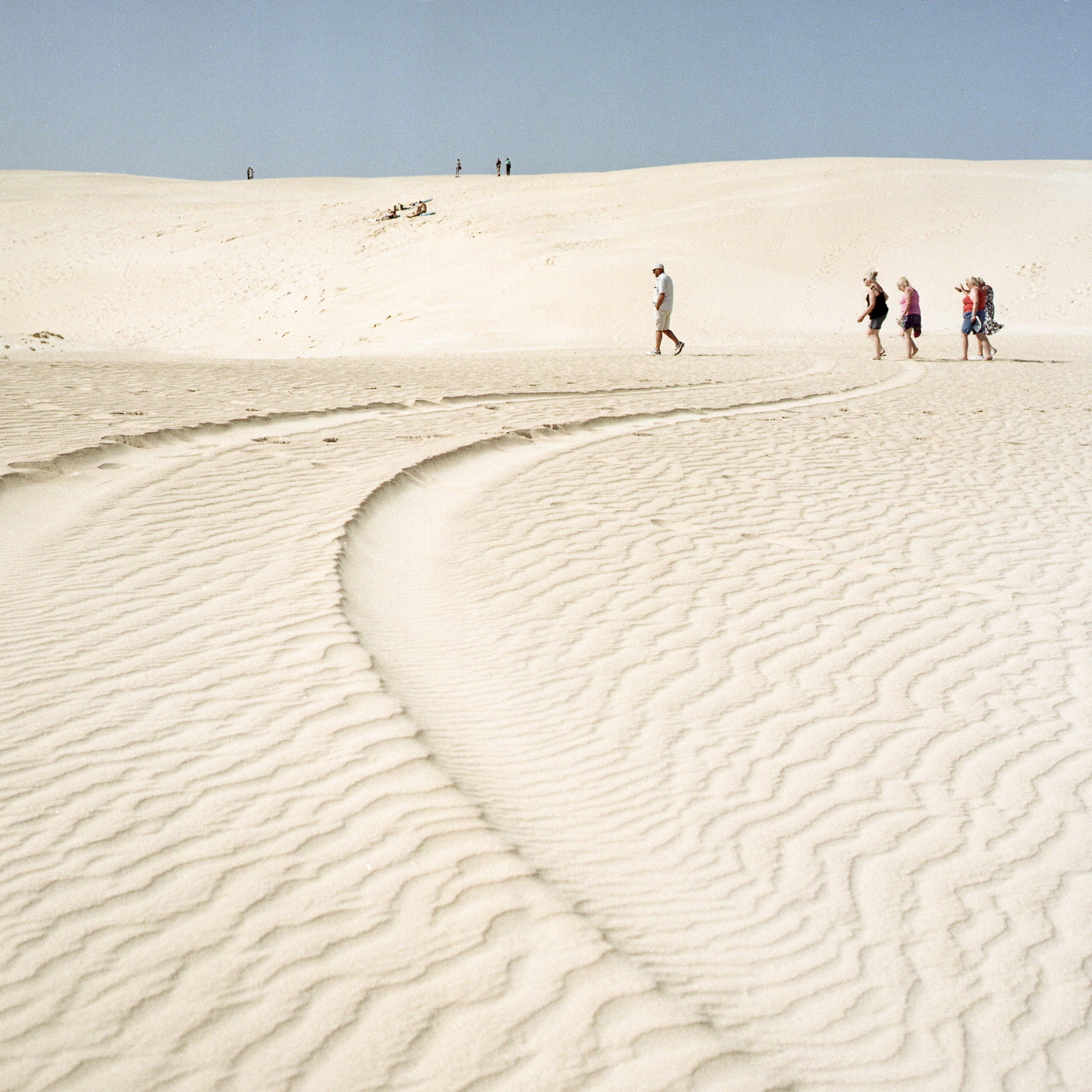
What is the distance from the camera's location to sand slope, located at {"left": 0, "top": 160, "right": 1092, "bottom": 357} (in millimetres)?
27422

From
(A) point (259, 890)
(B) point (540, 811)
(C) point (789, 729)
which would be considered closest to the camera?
(A) point (259, 890)

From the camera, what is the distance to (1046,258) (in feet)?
104

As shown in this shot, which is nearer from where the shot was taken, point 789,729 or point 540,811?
point 540,811

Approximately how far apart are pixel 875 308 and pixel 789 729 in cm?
1529

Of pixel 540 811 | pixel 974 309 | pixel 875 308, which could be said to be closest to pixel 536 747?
pixel 540 811

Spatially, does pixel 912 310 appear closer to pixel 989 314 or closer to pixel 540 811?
pixel 989 314

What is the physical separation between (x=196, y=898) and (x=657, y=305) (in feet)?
55.0

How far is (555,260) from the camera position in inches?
1228

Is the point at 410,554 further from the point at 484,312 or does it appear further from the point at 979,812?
the point at 484,312

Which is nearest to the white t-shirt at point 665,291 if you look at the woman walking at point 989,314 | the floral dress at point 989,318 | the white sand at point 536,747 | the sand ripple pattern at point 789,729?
the woman walking at point 989,314

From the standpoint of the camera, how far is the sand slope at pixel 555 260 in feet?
90.0

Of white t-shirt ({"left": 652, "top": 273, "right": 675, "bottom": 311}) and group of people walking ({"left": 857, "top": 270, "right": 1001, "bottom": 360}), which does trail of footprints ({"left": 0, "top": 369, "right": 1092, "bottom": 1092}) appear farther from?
white t-shirt ({"left": 652, "top": 273, "right": 675, "bottom": 311})

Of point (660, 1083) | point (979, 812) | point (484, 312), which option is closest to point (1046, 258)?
point (484, 312)

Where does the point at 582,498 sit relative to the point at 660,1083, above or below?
above
